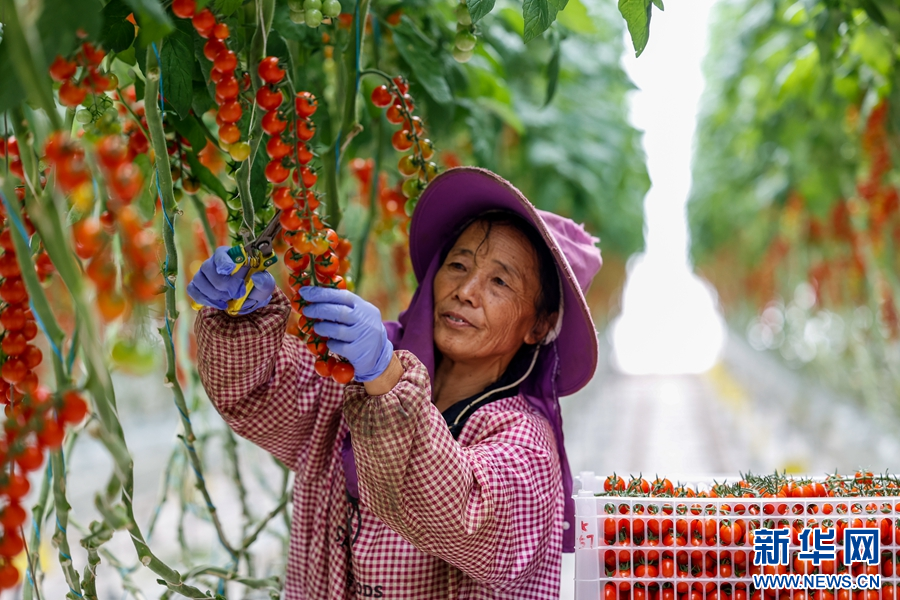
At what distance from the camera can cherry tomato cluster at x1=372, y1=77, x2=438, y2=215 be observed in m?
0.97

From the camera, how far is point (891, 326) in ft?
11.5

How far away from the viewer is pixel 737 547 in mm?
926

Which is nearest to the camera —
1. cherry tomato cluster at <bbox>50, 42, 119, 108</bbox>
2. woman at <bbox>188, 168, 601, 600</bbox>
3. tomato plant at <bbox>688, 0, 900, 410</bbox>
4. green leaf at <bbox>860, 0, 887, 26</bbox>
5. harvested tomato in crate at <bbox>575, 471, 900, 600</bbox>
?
cherry tomato cluster at <bbox>50, 42, 119, 108</bbox>

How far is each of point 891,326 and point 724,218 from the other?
9.99 ft

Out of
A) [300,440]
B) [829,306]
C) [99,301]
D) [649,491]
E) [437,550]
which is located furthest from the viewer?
[829,306]

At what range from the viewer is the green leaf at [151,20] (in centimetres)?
51

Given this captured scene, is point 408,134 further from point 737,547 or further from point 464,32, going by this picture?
point 737,547

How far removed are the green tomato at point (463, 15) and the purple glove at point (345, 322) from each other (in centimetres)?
39

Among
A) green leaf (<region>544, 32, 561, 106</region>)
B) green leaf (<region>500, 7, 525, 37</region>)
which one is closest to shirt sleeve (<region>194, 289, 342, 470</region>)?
green leaf (<region>544, 32, 561, 106</region>)

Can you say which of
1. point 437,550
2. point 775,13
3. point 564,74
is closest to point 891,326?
point 775,13

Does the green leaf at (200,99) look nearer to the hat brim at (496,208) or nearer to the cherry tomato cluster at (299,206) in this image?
the cherry tomato cluster at (299,206)

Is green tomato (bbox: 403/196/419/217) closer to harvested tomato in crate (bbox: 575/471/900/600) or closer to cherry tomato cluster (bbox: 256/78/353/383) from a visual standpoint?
cherry tomato cluster (bbox: 256/78/353/383)

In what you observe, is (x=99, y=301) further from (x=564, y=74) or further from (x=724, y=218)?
(x=724, y=218)

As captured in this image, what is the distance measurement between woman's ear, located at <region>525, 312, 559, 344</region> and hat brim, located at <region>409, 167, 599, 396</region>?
2cm
